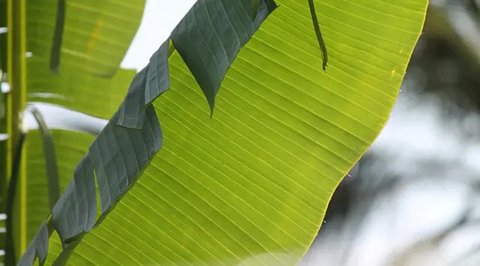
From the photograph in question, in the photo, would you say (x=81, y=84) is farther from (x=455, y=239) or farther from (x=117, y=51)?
(x=455, y=239)

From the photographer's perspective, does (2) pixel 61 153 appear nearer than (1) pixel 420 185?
Yes

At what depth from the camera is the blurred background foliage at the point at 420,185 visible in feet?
7.63

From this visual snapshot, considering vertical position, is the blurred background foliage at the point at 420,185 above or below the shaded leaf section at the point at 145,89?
below

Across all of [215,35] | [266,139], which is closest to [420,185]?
[266,139]

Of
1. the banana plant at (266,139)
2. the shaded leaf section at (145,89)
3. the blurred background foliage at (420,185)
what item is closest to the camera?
the shaded leaf section at (145,89)

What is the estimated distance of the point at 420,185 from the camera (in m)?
2.52

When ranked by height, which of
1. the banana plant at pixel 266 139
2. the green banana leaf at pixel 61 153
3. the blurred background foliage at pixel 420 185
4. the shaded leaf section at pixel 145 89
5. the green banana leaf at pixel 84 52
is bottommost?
the blurred background foliage at pixel 420 185

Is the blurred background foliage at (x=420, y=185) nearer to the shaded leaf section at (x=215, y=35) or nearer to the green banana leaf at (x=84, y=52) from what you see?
the green banana leaf at (x=84, y=52)

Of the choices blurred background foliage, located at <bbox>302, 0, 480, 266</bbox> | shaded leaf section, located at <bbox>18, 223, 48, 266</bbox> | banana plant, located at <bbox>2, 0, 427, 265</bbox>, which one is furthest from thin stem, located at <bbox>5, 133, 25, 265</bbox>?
blurred background foliage, located at <bbox>302, 0, 480, 266</bbox>

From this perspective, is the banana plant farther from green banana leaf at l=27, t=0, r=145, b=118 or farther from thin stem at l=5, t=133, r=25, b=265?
green banana leaf at l=27, t=0, r=145, b=118

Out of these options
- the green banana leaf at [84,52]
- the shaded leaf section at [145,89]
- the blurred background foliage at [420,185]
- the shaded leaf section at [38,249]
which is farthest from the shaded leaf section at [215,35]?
the blurred background foliage at [420,185]

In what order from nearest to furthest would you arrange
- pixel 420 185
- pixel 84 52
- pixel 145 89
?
pixel 145 89
pixel 84 52
pixel 420 185

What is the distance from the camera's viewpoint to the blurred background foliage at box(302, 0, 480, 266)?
232 cm

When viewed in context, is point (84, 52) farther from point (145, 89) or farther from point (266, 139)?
point (145, 89)
